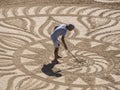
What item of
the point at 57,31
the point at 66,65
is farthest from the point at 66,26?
the point at 66,65

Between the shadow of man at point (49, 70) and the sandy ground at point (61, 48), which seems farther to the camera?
the shadow of man at point (49, 70)

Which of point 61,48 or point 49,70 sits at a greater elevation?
point 61,48

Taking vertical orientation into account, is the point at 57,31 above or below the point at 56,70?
above

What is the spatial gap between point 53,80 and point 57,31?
1956 millimetres

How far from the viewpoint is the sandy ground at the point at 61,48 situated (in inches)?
548

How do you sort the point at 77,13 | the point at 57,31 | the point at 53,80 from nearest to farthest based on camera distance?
the point at 53,80 < the point at 57,31 < the point at 77,13

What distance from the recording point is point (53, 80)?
45.7ft

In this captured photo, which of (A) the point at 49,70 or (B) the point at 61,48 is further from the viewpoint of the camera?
(B) the point at 61,48

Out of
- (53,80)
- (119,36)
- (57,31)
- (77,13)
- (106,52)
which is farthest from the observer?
(77,13)

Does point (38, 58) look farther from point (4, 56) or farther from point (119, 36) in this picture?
point (119, 36)

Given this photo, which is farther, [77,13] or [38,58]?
[77,13]

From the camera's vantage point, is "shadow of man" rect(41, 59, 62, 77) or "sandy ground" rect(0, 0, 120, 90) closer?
"sandy ground" rect(0, 0, 120, 90)

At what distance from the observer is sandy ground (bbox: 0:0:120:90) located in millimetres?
13930

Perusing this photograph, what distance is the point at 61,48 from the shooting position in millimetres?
16156
